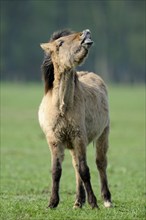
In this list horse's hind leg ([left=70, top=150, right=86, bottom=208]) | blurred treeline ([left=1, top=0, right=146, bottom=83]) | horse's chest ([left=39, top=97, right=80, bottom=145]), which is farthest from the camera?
blurred treeline ([left=1, top=0, right=146, bottom=83])

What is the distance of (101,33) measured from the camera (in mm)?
93625

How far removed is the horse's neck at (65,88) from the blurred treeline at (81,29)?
74.0 m

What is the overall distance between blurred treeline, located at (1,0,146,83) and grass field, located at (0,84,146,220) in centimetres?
5033

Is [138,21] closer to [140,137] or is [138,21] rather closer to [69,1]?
[69,1]

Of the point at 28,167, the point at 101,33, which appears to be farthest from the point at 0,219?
the point at 101,33

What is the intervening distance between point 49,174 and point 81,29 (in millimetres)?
72975

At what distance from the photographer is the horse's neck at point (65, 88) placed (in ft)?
36.9

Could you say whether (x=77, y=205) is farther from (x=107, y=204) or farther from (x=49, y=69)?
(x=49, y=69)

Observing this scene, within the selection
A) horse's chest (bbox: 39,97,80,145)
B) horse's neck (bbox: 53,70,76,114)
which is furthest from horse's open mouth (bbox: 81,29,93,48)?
horse's chest (bbox: 39,97,80,145)

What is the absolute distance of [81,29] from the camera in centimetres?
8994

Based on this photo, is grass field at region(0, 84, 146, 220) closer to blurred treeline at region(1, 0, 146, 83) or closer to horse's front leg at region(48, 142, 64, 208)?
horse's front leg at region(48, 142, 64, 208)

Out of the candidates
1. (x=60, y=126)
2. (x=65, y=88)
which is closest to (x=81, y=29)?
(x=65, y=88)

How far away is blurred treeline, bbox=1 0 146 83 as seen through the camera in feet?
288

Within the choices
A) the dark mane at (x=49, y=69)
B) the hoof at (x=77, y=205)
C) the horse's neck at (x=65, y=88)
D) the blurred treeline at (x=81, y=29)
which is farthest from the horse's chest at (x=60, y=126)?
the blurred treeline at (x=81, y=29)
